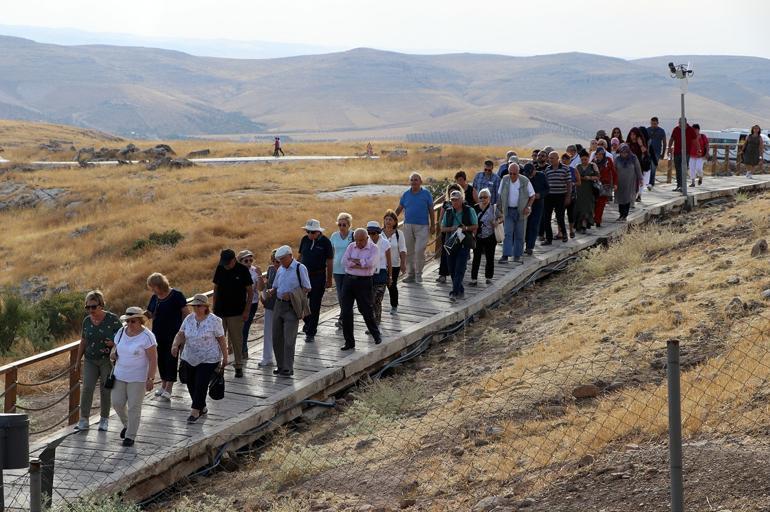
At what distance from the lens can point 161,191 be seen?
38844mm

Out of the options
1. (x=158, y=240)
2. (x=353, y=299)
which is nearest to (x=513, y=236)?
(x=353, y=299)

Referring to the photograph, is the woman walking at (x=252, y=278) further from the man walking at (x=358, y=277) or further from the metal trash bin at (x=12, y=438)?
the metal trash bin at (x=12, y=438)

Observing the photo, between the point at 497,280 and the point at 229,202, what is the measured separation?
1923cm

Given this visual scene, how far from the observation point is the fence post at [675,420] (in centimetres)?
575

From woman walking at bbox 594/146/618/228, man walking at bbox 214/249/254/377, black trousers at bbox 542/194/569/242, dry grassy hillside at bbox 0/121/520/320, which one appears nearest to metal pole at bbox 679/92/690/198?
woman walking at bbox 594/146/618/228

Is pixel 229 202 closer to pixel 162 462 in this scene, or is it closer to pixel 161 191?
pixel 161 191

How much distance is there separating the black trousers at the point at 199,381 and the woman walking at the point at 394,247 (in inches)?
160

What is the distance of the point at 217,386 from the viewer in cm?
1145

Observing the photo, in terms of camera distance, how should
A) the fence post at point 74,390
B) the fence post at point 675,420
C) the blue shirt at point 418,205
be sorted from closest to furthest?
the fence post at point 675,420 → the fence post at point 74,390 → the blue shirt at point 418,205

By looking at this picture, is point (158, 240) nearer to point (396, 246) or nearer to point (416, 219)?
point (416, 219)

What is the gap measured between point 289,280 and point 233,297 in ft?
2.33

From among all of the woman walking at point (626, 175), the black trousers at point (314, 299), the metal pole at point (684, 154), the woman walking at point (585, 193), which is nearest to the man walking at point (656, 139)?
the metal pole at point (684, 154)

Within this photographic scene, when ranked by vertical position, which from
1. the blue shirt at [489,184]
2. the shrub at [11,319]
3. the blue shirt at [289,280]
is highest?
the blue shirt at [489,184]

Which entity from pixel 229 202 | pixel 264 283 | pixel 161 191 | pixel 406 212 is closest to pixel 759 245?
pixel 406 212
